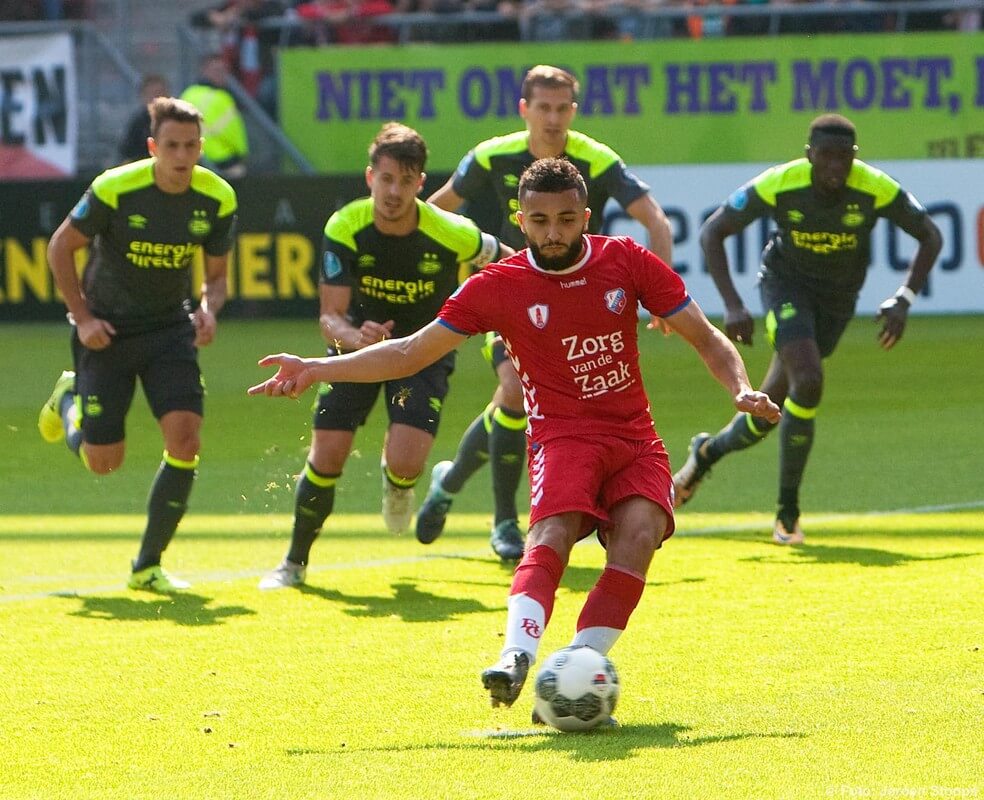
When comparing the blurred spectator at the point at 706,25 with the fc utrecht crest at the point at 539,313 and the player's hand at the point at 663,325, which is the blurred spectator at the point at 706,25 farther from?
the fc utrecht crest at the point at 539,313

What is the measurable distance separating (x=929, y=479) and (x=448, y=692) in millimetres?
5355

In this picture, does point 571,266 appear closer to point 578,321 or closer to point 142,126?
point 578,321

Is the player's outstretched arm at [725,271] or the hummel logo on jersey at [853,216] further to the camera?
the hummel logo on jersey at [853,216]

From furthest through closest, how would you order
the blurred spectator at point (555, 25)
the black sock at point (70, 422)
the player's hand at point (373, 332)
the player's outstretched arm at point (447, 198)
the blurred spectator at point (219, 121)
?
the blurred spectator at point (555, 25) → the blurred spectator at point (219, 121) → the player's outstretched arm at point (447, 198) → the black sock at point (70, 422) → the player's hand at point (373, 332)

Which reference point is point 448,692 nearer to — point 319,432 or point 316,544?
point 319,432

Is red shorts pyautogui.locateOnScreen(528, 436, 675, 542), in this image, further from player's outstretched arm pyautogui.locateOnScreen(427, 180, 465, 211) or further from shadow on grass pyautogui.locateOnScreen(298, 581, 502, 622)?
player's outstretched arm pyautogui.locateOnScreen(427, 180, 465, 211)

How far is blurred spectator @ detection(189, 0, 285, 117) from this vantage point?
68.4 ft

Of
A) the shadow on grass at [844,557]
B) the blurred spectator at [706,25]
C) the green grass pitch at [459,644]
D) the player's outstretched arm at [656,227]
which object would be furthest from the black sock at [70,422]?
the blurred spectator at [706,25]

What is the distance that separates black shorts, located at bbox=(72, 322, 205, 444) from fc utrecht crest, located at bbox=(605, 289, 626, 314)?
9.57 feet

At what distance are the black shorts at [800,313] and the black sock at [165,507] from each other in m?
3.00

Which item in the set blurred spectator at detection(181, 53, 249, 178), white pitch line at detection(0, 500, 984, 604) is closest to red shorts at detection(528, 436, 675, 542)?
white pitch line at detection(0, 500, 984, 604)

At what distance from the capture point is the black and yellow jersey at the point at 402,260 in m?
8.18

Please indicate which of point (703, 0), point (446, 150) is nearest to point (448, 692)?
point (446, 150)

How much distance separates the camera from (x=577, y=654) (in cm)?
538
